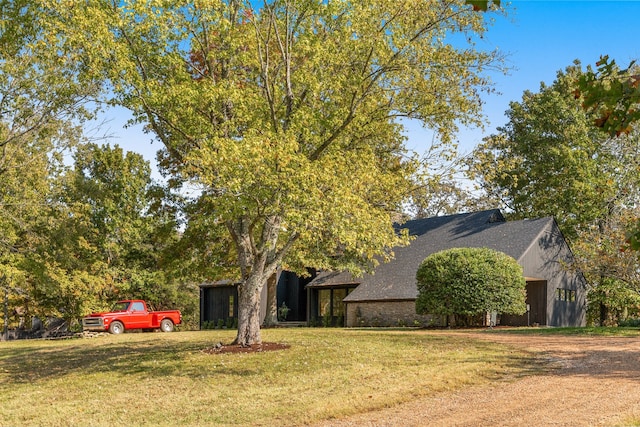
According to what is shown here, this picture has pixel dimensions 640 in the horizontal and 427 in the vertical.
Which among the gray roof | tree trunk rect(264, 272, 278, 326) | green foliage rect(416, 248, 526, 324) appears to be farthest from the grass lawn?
tree trunk rect(264, 272, 278, 326)

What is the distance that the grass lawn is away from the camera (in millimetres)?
12445

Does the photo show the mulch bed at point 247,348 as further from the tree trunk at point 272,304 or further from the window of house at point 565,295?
the tree trunk at point 272,304

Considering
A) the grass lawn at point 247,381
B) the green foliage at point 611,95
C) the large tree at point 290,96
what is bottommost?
the grass lawn at point 247,381

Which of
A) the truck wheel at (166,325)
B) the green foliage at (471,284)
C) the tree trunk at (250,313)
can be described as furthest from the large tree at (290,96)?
the truck wheel at (166,325)

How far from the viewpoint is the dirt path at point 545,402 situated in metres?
10.4

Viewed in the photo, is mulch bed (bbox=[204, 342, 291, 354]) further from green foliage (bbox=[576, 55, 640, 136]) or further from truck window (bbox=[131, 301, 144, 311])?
truck window (bbox=[131, 301, 144, 311])

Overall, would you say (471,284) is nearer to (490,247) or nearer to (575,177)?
(490,247)

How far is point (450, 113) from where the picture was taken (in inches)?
728

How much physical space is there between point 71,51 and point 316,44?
20.7ft

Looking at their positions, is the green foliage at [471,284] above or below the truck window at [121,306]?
above

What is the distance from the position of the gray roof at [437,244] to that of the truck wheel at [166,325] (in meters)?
8.51

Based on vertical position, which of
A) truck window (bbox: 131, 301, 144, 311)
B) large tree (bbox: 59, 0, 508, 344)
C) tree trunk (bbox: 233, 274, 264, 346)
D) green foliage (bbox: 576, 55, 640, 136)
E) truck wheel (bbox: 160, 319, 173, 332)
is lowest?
truck wheel (bbox: 160, 319, 173, 332)

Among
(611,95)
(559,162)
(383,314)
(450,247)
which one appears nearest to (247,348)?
(383,314)

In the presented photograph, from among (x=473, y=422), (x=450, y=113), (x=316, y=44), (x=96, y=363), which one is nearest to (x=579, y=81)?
(x=473, y=422)
